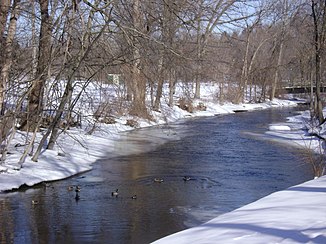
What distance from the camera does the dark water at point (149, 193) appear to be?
8.77 meters

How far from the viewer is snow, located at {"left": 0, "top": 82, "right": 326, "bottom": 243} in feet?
19.5

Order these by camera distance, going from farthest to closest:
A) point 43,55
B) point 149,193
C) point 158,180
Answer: point 43,55, point 158,180, point 149,193

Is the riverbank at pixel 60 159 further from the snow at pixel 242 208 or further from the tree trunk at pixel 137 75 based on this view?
the tree trunk at pixel 137 75

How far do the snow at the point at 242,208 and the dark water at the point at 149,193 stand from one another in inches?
25.6

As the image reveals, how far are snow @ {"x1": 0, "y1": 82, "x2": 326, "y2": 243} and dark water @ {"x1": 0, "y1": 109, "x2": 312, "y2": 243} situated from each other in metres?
0.65

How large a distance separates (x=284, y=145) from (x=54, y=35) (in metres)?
11.0

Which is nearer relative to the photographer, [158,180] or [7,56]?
[7,56]

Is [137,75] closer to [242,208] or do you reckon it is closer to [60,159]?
[60,159]

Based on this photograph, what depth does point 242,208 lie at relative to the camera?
800cm

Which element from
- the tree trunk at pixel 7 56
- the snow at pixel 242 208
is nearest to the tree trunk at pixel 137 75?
the snow at pixel 242 208

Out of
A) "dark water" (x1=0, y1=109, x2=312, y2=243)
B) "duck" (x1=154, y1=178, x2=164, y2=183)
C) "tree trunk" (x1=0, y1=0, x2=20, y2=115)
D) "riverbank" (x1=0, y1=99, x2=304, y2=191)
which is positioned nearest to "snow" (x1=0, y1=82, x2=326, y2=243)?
"riverbank" (x1=0, y1=99, x2=304, y2=191)

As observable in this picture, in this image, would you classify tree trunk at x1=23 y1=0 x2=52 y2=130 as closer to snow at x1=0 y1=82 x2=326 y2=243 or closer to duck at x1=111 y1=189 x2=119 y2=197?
snow at x1=0 y1=82 x2=326 y2=243

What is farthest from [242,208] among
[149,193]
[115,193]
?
[115,193]

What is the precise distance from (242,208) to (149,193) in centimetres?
390
